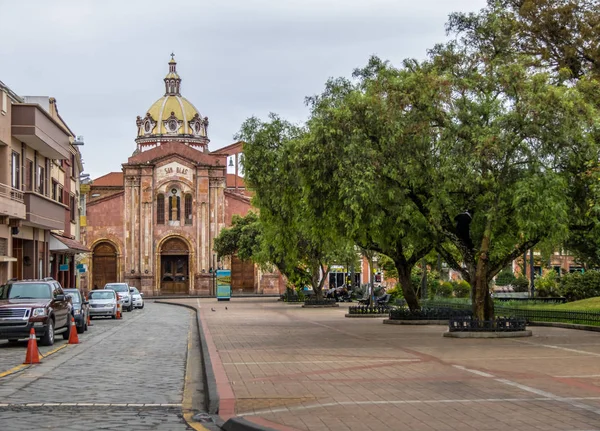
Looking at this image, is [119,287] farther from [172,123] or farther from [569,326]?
[172,123]

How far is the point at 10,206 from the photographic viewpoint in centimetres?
3288

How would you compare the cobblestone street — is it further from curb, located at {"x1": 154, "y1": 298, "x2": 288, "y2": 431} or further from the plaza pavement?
the plaza pavement

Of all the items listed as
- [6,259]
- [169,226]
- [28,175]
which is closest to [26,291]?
[6,259]

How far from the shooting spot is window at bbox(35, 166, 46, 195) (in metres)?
40.4

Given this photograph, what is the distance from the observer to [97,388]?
44.3 feet

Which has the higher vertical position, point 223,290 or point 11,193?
point 11,193

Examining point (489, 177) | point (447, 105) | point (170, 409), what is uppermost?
point (447, 105)

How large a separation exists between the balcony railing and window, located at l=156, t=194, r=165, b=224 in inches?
2031

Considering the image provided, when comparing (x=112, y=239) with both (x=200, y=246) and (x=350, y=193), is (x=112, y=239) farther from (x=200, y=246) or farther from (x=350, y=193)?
(x=350, y=193)

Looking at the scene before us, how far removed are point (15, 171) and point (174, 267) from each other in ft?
172

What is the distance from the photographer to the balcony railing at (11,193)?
32.7 m

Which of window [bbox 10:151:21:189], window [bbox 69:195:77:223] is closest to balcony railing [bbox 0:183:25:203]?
window [bbox 10:151:21:189]

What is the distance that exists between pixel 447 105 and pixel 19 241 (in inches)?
884

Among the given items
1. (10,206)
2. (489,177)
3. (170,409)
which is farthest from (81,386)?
(10,206)
